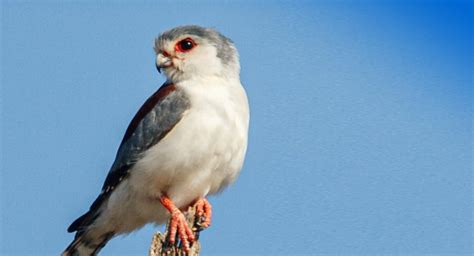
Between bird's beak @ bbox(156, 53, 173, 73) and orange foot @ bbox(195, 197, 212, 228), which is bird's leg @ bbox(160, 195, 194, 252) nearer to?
orange foot @ bbox(195, 197, 212, 228)

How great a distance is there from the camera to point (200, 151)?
7215 millimetres

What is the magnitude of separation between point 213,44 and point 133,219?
1.75 meters

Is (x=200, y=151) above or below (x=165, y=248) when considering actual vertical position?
above

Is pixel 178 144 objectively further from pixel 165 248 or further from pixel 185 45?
pixel 165 248

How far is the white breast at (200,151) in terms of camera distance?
7238 millimetres

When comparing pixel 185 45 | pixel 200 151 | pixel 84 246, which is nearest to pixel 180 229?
pixel 200 151

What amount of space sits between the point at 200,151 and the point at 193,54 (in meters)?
1.14

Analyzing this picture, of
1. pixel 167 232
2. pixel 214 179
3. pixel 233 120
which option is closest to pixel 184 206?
pixel 214 179

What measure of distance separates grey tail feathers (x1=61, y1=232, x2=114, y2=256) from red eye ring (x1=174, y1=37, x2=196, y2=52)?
5.88ft

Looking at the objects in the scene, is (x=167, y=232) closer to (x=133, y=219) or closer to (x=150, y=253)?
(x=150, y=253)

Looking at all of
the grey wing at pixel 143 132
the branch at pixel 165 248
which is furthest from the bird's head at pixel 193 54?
the branch at pixel 165 248

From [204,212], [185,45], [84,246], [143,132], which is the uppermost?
[185,45]

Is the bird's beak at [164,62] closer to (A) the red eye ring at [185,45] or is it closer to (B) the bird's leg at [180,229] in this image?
(A) the red eye ring at [185,45]

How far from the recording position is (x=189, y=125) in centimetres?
727
